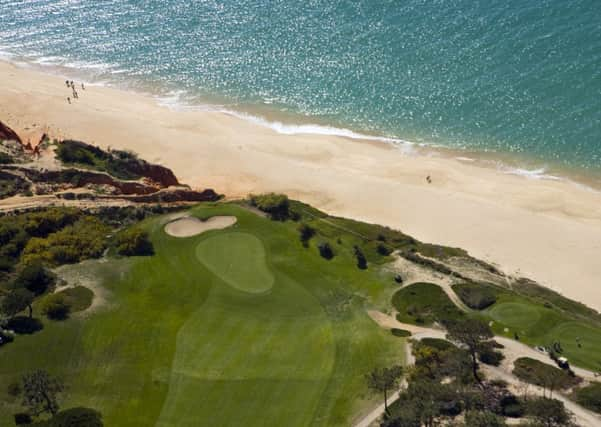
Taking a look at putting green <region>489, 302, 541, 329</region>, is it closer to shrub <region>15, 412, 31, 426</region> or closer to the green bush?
the green bush

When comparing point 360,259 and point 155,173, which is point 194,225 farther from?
point 360,259

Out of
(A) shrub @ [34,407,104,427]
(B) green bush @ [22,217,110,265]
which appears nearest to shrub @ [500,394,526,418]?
(A) shrub @ [34,407,104,427]

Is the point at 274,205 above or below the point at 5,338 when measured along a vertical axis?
above

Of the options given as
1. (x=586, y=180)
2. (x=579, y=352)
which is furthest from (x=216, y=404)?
(x=586, y=180)

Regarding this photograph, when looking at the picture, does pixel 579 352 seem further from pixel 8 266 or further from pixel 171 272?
pixel 8 266

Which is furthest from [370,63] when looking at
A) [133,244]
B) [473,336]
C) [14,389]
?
[14,389]

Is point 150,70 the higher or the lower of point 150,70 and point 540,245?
the higher

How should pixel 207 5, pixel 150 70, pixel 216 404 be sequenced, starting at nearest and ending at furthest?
pixel 216 404 → pixel 150 70 → pixel 207 5
